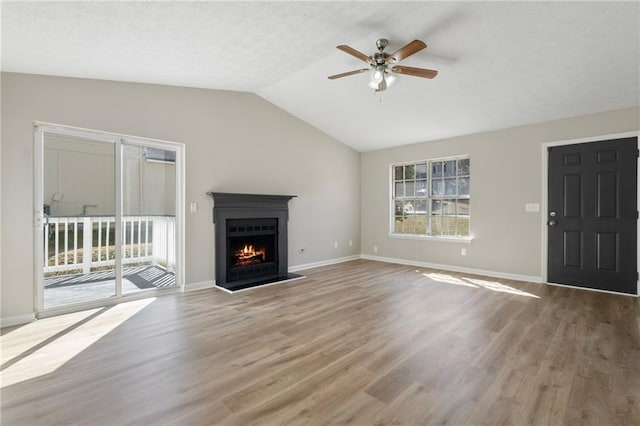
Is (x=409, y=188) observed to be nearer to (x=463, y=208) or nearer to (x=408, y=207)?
(x=408, y=207)

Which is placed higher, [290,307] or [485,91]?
[485,91]

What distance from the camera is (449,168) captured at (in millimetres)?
5836

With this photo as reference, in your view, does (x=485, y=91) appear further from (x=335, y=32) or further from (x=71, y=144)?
(x=71, y=144)

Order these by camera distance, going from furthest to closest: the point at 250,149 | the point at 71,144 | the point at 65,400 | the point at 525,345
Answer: the point at 250,149 < the point at 71,144 < the point at 525,345 < the point at 65,400

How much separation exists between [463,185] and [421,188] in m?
0.82

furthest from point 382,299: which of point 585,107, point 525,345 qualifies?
point 585,107

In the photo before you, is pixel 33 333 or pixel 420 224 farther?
pixel 420 224

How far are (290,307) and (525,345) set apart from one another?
2.34 m

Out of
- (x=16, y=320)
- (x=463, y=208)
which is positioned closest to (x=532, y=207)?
(x=463, y=208)

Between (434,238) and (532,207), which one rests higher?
(532,207)

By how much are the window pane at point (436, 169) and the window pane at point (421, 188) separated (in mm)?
236

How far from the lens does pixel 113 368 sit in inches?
87.4

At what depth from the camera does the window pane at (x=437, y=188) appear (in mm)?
5934

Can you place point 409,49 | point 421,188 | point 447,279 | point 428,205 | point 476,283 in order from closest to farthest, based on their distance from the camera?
point 409,49 < point 476,283 < point 447,279 < point 428,205 < point 421,188
